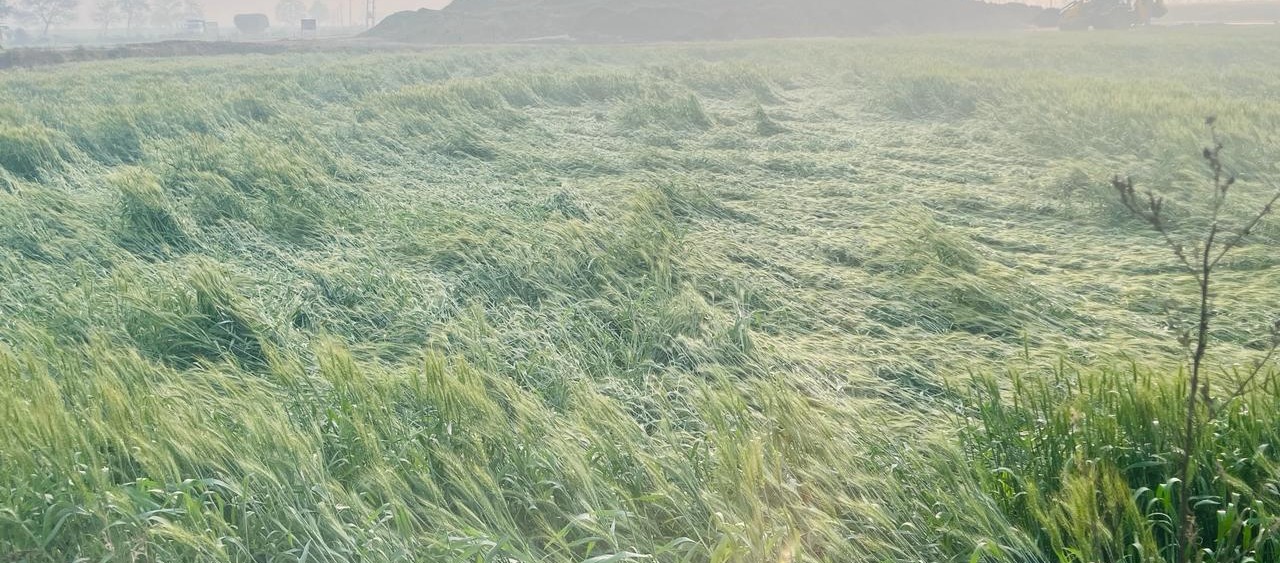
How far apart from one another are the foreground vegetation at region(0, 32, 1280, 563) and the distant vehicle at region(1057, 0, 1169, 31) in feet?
134

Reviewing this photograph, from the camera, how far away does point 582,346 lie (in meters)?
3.17

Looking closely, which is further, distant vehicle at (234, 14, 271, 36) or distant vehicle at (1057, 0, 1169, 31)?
distant vehicle at (234, 14, 271, 36)

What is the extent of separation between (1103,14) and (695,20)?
26.6 meters

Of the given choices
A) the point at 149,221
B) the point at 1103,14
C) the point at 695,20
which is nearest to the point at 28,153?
the point at 149,221

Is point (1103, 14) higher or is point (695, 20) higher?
point (695, 20)

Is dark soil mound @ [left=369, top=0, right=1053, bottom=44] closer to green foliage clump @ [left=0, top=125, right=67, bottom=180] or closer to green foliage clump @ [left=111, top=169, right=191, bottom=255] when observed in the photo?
green foliage clump @ [left=0, top=125, right=67, bottom=180]

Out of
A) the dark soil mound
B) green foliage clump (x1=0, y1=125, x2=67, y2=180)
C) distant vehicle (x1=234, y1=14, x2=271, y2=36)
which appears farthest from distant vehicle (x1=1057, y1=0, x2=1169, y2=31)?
distant vehicle (x1=234, y1=14, x2=271, y2=36)

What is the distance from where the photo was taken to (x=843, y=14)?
63969mm

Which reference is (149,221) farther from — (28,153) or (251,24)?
(251,24)

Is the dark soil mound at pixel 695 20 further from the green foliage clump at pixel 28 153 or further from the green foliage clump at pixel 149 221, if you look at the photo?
the green foliage clump at pixel 149 221

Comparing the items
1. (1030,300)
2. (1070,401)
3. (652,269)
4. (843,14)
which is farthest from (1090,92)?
(843,14)

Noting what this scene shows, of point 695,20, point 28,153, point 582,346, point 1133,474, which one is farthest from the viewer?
point 695,20

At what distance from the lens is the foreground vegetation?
188 centimetres

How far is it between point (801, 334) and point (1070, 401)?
1.32 meters
